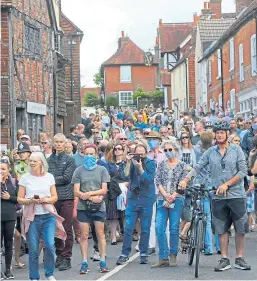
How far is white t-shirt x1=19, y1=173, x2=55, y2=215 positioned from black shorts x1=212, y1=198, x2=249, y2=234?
2.58 m

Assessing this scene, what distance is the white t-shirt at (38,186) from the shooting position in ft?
37.2

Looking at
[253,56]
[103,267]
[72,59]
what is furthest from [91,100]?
[103,267]

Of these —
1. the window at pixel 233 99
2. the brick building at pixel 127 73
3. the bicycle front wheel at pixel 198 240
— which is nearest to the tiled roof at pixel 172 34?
the brick building at pixel 127 73

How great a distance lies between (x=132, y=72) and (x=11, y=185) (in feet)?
290

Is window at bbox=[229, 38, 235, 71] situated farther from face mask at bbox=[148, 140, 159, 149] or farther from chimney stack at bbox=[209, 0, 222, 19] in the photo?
face mask at bbox=[148, 140, 159, 149]

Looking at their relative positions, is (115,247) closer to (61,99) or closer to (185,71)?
(61,99)

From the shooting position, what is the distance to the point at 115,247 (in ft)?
50.9

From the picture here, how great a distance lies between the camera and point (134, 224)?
1319 cm

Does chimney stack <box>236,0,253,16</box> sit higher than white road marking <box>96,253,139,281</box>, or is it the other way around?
chimney stack <box>236,0,253,16</box>

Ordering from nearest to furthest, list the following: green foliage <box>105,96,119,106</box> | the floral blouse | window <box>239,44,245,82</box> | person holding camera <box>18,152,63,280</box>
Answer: person holding camera <box>18,152,63,280</box>, the floral blouse, window <box>239,44,245,82</box>, green foliage <box>105,96,119,106</box>

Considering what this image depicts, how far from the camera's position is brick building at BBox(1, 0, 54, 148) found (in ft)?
90.6

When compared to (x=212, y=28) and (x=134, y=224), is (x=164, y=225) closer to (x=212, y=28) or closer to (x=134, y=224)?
(x=134, y=224)

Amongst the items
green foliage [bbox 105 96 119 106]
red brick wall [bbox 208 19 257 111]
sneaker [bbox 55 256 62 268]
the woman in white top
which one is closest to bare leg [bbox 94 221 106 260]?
sneaker [bbox 55 256 62 268]

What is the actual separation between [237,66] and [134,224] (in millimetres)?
31132
